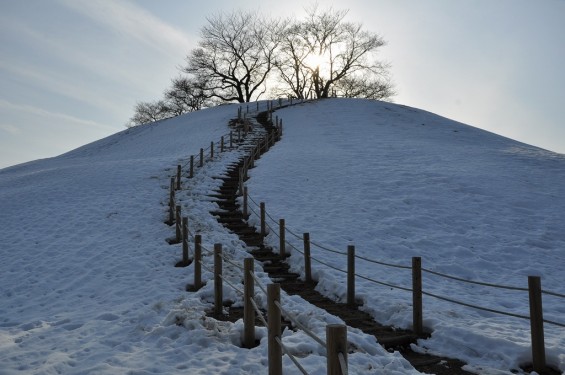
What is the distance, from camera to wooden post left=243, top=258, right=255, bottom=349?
5984 millimetres

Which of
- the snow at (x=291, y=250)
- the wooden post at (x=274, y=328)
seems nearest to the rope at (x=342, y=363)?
the wooden post at (x=274, y=328)

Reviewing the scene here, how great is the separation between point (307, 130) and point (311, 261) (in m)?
23.1

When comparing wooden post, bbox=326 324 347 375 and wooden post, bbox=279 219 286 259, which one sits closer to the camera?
wooden post, bbox=326 324 347 375

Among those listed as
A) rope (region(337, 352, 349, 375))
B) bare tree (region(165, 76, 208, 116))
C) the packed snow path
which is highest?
bare tree (region(165, 76, 208, 116))

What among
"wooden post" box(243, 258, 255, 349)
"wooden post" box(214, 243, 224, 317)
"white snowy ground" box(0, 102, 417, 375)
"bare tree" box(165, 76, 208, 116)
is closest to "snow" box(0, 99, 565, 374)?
"white snowy ground" box(0, 102, 417, 375)

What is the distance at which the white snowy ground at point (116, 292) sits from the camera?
5.51 meters

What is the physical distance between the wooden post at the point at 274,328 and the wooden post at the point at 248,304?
129 centimetres

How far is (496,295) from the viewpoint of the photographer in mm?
8797

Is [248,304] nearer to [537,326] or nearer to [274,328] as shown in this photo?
[274,328]

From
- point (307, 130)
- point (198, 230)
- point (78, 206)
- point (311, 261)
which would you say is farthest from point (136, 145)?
point (311, 261)

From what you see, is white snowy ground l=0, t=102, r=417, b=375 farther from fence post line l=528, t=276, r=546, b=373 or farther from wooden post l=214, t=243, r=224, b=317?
fence post line l=528, t=276, r=546, b=373

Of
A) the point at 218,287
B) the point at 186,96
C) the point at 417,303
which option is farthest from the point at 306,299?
the point at 186,96

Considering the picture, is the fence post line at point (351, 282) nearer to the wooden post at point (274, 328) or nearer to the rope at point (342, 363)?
the wooden post at point (274, 328)

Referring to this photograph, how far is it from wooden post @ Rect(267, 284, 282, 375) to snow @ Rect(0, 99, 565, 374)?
0.48 metres
